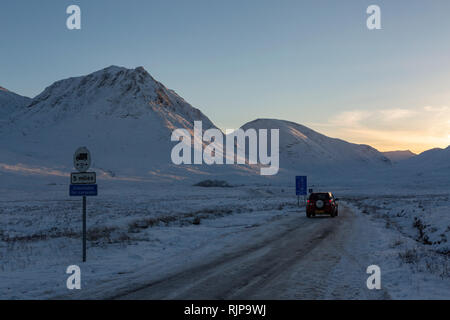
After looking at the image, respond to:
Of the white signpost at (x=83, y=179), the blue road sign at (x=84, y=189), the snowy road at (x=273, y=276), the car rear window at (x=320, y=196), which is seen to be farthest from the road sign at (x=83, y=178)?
the car rear window at (x=320, y=196)

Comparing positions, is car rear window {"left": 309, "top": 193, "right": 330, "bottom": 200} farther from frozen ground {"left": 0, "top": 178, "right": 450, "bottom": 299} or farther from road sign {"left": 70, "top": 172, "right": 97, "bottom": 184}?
road sign {"left": 70, "top": 172, "right": 97, "bottom": 184}

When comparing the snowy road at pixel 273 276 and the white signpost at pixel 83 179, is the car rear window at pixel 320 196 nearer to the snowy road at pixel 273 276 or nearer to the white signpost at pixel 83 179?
the snowy road at pixel 273 276

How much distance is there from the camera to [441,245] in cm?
1392

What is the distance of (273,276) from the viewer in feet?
29.7

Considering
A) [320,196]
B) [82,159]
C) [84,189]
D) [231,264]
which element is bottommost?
[231,264]

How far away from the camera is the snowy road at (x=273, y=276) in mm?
7570

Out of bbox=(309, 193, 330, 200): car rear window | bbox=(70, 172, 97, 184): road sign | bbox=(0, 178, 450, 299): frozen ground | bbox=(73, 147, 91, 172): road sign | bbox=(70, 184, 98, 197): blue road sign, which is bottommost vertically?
bbox=(0, 178, 450, 299): frozen ground

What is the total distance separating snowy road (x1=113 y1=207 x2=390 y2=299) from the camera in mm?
7570

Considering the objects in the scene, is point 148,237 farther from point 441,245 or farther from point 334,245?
point 441,245

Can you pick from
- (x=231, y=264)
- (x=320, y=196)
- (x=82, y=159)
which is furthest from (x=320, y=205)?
(x=82, y=159)

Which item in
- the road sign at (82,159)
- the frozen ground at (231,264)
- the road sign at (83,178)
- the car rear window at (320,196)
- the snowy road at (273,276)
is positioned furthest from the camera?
the car rear window at (320,196)

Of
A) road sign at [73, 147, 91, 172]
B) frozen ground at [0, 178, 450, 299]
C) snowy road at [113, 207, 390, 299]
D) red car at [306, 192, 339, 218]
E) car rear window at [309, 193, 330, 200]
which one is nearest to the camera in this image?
snowy road at [113, 207, 390, 299]

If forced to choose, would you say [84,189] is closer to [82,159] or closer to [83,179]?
[83,179]

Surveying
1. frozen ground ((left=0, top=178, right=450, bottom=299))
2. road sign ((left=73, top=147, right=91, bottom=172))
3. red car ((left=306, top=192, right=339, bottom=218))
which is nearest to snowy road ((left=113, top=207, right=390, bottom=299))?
frozen ground ((left=0, top=178, right=450, bottom=299))
